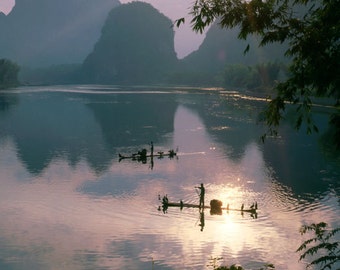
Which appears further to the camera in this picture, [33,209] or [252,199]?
[252,199]

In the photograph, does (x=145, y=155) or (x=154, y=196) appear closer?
(x=154, y=196)

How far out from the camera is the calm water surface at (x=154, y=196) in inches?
1297

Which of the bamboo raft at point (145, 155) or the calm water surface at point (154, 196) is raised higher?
the bamboo raft at point (145, 155)

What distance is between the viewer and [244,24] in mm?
14586

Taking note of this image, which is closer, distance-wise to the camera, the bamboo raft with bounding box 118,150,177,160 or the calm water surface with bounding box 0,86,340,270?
the calm water surface with bounding box 0,86,340,270

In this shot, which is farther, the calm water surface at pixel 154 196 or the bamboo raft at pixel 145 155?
the bamboo raft at pixel 145 155

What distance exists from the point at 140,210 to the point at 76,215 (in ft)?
19.3

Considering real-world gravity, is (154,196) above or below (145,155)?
below

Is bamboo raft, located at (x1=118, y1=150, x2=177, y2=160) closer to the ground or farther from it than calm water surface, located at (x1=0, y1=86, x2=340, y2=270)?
farther from it

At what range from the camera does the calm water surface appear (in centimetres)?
3294

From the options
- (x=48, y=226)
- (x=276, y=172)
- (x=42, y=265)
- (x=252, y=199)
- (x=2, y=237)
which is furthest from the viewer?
(x=276, y=172)

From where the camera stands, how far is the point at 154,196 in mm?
47156

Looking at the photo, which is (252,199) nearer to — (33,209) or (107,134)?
(33,209)

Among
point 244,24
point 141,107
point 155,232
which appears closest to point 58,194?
point 155,232
